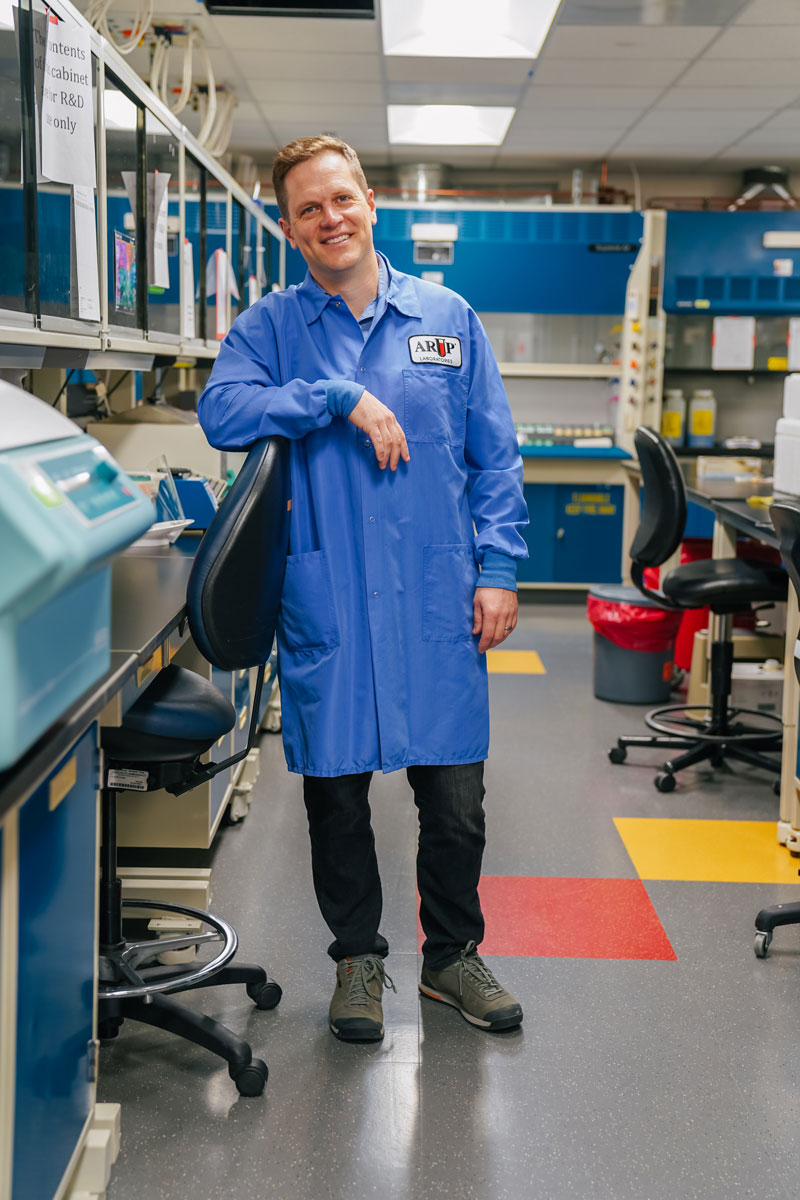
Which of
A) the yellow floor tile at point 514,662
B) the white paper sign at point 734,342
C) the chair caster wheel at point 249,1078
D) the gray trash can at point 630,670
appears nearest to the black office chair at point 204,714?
the chair caster wheel at point 249,1078

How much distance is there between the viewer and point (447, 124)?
5.97 metres

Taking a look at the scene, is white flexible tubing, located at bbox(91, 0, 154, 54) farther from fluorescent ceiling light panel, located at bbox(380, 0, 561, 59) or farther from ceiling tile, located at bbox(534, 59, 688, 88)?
ceiling tile, located at bbox(534, 59, 688, 88)

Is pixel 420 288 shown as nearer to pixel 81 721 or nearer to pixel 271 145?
pixel 81 721

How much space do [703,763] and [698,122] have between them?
377 centimetres

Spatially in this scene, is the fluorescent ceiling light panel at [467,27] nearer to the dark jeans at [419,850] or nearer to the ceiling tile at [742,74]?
the ceiling tile at [742,74]

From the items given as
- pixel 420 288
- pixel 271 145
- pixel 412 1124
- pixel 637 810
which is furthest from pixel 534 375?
pixel 412 1124

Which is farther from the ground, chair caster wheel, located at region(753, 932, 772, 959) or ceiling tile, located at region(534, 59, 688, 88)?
ceiling tile, located at region(534, 59, 688, 88)

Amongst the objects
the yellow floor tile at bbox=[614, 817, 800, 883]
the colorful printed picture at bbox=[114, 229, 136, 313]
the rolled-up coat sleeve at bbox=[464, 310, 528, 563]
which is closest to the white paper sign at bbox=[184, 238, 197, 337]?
the colorful printed picture at bbox=[114, 229, 136, 313]

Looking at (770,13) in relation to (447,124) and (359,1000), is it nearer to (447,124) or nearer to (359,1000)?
(447,124)

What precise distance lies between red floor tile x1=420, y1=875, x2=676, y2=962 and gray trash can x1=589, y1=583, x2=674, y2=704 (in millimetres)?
1653

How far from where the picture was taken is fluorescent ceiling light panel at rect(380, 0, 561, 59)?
14.0 ft

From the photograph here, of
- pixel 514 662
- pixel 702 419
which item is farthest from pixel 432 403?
pixel 702 419

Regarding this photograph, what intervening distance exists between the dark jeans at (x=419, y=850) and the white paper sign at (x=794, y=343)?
5.12m

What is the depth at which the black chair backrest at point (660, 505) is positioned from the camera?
353cm
